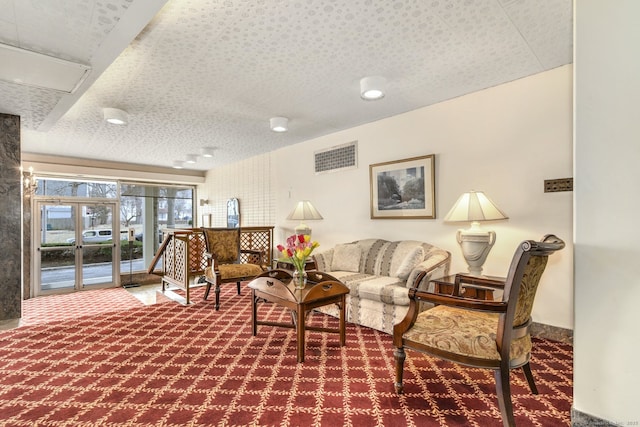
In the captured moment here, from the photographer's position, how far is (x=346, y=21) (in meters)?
2.10

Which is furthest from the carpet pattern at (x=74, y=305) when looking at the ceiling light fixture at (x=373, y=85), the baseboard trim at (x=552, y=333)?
the baseboard trim at (x=552, y=333)

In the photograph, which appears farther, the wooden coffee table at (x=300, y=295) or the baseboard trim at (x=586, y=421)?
the wooden coffee table at (x=300, y=295)

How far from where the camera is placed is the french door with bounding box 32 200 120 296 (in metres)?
5.88

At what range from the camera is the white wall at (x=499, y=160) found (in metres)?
2.81

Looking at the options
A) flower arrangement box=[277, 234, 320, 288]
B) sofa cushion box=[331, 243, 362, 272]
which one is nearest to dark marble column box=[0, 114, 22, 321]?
flower arrangement box=[277, 234, 320, 288]

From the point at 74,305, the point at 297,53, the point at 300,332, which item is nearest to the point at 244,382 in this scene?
the point at 300,332

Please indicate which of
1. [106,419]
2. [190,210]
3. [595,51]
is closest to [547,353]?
[595,51]

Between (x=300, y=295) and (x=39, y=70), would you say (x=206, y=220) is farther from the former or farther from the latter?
(x=300, y=295)

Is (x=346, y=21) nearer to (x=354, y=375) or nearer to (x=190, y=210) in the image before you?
(x=354, y=375)

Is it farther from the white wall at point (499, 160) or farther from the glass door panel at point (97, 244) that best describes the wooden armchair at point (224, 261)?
the glass door panel at point (97, 244)

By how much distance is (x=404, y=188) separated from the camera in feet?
12.8

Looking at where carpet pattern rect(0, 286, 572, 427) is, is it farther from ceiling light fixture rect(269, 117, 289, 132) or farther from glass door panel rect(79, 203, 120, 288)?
glass door panel rect(79, 203, 120, 288)

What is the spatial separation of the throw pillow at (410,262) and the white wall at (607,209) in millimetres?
1748

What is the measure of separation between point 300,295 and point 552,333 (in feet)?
7.82
